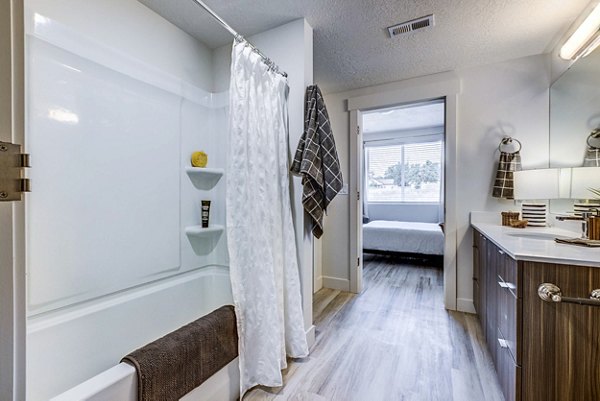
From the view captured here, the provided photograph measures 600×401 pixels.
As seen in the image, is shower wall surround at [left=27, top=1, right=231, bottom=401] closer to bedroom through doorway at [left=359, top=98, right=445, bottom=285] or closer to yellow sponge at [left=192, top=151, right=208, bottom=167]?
yellow sponge at [left=192, top=151, right=208, bottom=167]

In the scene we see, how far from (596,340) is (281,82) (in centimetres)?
198

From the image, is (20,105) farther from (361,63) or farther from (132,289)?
(361,63)

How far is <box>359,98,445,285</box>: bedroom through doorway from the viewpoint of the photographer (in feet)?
14.2

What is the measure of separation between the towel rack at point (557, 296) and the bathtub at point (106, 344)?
56.9 inches

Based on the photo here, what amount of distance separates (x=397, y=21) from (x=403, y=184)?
4.46 meters

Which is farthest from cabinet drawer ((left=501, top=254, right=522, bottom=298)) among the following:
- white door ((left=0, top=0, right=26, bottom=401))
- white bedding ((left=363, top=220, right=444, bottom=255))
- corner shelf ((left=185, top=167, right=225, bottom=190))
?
white bedding ((left=363, top=220, right=444, bottom=255))

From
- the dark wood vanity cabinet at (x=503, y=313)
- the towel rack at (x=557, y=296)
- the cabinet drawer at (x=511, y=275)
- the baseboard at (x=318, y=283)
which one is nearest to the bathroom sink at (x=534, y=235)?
the dark wood vanity cabinet at (x=503, y=313)

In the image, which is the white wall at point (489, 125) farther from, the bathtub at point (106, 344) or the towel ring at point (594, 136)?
the bathtub at point (106, 344)

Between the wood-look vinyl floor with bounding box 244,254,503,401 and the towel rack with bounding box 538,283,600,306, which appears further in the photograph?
the wood-look vinyl floor with bounding box 244,254,503,401

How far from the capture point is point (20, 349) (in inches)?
18.5

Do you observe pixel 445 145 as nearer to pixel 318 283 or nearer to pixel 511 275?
pixel 511 275

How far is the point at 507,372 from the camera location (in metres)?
1.30

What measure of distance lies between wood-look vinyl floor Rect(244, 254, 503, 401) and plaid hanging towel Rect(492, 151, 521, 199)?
114 centimetres

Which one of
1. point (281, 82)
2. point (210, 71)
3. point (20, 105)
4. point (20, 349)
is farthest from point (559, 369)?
point (210, 71)
